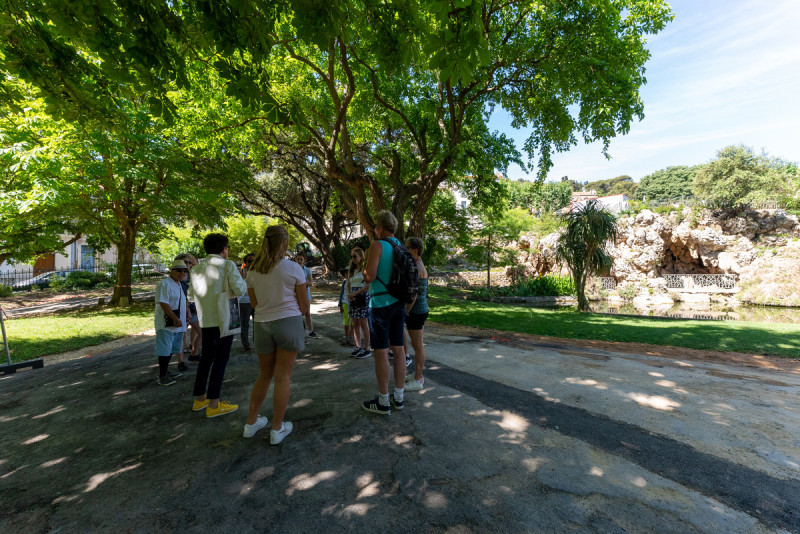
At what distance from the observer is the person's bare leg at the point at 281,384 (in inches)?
116

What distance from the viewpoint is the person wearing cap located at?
15.0ft

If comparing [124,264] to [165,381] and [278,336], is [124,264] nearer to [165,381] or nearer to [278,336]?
[165,381]

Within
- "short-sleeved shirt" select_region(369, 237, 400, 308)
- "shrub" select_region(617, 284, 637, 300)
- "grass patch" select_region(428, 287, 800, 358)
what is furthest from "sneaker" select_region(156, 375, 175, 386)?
"shrub" select_region(617, 284, 637, 300)

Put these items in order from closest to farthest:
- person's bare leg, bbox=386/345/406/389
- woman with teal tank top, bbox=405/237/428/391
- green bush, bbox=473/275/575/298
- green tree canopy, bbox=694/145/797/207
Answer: person's bare leg, bbox=386/345/406/389, woman with teal tank top, bbox=405/237/428/391, green bush, bbox=473/275/575/298, green tree canopy, bbox=694/145/797/207

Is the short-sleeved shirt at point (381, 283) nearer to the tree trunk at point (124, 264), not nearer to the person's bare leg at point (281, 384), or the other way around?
the person's bare leg at point (281, 384)

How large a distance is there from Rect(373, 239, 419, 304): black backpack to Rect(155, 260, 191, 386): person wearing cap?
3.06 m

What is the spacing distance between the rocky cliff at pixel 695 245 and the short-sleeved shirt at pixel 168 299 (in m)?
27.3

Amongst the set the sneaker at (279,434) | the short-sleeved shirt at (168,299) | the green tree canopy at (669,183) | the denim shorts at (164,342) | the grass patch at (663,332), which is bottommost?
the grass patch at (663,332)

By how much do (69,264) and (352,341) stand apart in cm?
4230

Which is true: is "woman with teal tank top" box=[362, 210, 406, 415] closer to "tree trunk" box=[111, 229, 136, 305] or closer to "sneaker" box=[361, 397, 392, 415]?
"sneaker" box=[361, 397, 392, 415]

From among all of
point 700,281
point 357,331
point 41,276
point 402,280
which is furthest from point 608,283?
point 41,276

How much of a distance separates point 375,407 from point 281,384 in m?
1.01

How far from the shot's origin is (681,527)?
77.6 inches

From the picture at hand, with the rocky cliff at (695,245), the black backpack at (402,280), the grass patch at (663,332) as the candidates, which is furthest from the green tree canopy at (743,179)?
the black backpack at (402,280)
